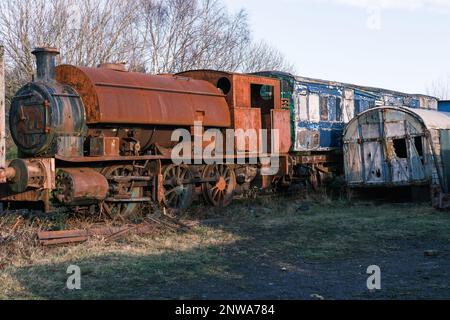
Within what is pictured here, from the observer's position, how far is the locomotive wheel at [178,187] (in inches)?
485

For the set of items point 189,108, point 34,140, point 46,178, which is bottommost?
point 46,178

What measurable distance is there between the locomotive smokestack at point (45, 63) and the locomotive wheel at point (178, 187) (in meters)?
3.01

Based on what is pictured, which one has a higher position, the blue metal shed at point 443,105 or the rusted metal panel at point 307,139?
the blue metal shed at point 443,105

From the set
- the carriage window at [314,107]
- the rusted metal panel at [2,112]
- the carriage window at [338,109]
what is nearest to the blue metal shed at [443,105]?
the carriage window at [338,109]

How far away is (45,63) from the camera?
10.9m

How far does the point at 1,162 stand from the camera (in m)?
9.48

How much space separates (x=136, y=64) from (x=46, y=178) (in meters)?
16.6

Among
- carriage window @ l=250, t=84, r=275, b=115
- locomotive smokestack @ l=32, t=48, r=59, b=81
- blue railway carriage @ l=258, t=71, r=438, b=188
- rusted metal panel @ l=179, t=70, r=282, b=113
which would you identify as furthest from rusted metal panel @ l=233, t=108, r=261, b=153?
locomotive smokestack @ l=32, t=48, r=59, b=81

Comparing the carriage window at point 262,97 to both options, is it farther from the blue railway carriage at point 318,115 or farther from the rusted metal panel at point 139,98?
the rusted metal panel at point 139,98

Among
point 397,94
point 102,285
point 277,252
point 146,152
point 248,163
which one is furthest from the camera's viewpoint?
point 397,94

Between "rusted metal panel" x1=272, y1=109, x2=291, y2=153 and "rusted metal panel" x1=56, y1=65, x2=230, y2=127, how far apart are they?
2.15 metres
